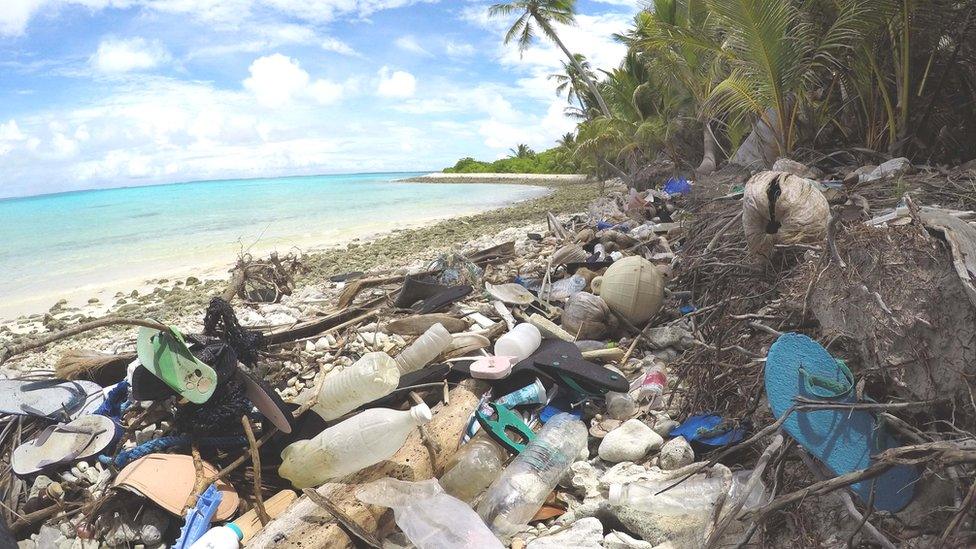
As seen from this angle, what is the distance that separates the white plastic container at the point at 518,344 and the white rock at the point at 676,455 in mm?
996

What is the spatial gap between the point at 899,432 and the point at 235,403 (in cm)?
254

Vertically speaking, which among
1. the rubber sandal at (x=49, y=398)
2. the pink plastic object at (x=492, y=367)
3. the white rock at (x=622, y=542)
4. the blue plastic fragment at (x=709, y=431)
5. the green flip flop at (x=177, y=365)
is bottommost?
the white rock at (x=622, y=542)

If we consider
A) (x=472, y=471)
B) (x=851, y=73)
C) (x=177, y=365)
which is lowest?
(x=472, y=471)

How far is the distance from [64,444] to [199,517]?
0.95m

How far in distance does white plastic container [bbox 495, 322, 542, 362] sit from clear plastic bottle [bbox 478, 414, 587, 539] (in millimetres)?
671

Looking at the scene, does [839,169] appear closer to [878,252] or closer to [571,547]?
[878,252]

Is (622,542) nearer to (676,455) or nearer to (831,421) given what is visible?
(676,455)

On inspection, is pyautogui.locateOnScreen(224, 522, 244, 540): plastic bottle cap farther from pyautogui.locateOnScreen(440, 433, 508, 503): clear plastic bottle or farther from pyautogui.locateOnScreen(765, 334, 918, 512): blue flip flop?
pyautogui.locateOnScreen(765, 334, 918, 512): blue flip flop

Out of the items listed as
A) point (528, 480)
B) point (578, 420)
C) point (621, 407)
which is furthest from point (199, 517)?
point (621, 407)

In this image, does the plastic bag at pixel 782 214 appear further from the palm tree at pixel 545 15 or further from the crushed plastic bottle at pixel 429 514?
the palm tree at pixel 545 15

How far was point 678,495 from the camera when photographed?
6.71ft

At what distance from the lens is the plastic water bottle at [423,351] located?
318 cm

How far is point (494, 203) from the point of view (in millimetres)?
23172

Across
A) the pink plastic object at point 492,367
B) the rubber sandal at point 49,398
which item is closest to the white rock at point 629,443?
the pink plastic object at point 492,367
